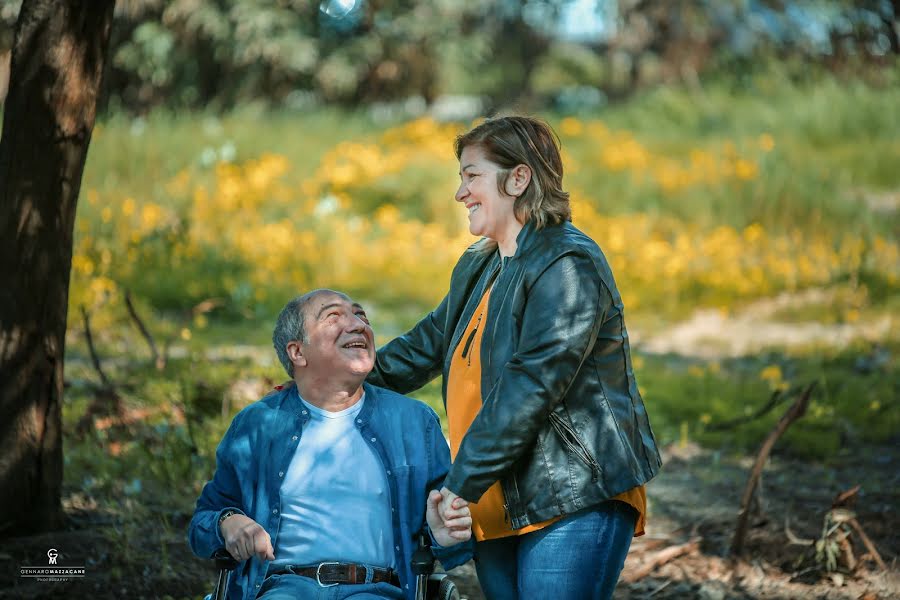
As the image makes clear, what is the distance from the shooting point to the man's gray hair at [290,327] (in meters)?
3.12

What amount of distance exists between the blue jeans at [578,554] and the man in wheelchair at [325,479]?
0.75 feet

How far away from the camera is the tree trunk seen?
393 centimetres

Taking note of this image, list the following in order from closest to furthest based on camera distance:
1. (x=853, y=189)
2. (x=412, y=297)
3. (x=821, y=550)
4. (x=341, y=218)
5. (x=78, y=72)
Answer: (x=78, y=72) < (x=821, y=550) < (x=412, y=297) < (x=341, y=218) < (x=853, y=189)

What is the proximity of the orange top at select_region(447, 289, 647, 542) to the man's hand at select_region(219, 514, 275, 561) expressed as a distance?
21.2 inches

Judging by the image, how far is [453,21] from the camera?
61.4 feet

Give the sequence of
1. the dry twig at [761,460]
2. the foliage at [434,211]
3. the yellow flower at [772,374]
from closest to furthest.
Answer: the dry twig at [761,460] → the yellow flower at [772,374] → the foliage at [434,211]

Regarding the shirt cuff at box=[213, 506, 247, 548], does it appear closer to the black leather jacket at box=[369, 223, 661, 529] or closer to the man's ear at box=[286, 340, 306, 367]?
the man's ear at box=[286, 340, 306, 367]

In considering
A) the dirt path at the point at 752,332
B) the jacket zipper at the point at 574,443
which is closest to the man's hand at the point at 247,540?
the jacket zipper at the point at 574,443

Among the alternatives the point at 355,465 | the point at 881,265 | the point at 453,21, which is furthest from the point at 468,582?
the point at 453,21

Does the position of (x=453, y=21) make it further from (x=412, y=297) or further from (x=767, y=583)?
(x=767, y=583)

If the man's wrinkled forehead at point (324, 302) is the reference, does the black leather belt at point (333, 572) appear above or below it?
below

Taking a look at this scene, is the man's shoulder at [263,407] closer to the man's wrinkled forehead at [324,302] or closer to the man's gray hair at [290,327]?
the man's gray hair at [290,327]

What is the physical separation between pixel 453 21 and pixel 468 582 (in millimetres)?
15390

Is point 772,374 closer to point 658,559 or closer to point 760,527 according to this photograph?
point 760,527
